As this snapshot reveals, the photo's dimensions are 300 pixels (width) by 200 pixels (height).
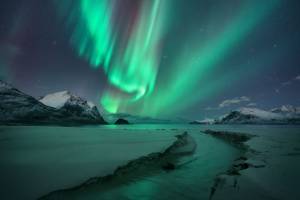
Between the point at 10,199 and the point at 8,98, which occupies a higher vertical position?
the point at 8,98

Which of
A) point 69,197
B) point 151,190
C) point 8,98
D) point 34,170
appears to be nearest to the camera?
point 69,197

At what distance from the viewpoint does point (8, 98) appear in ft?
591

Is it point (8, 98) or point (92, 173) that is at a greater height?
point (8, 98)

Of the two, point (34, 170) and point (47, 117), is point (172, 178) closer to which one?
point (34, 170)

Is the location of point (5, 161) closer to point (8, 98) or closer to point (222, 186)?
point (222, 186)

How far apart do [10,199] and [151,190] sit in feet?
20.5

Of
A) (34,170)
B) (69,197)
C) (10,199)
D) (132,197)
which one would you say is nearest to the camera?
(10,199)

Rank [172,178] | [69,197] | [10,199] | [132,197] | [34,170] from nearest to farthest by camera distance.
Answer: [10,199]
[69,197]
[132,197]
[34,170]
[172,178]

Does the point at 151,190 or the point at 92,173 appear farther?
the point at 92,173

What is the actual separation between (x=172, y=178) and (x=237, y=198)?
461 centimetres

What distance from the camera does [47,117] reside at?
18388 cm

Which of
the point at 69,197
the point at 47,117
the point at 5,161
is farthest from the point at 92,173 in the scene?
the point at 47,117

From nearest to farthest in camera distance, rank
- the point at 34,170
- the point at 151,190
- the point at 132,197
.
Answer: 1. the point at 132,197
2. the point at 151,190
3. the point at 34,170

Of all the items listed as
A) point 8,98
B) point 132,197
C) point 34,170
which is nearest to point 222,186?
point 132,197
